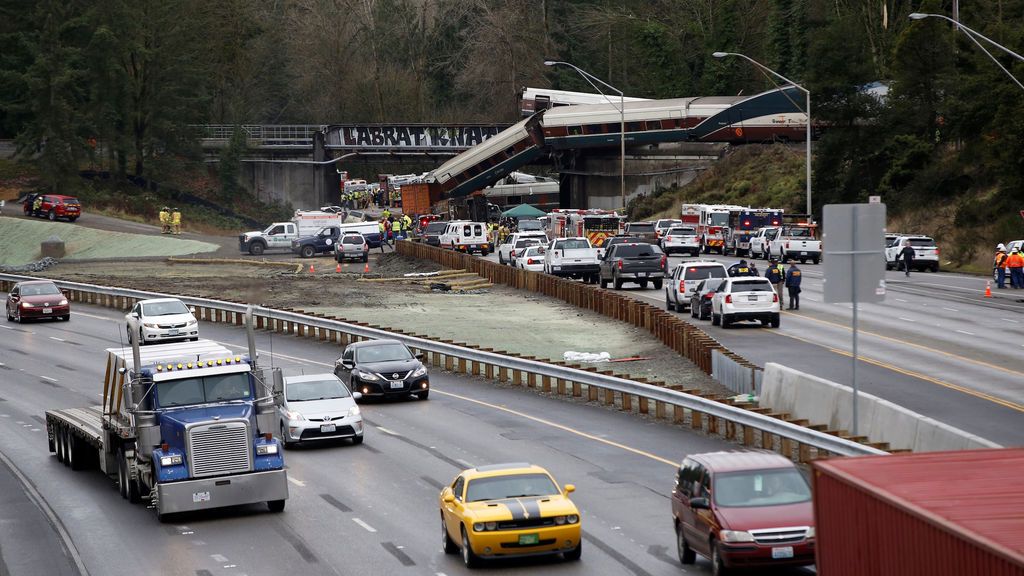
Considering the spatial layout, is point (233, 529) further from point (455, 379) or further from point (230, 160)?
point (230, 160)

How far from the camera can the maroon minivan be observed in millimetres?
15047

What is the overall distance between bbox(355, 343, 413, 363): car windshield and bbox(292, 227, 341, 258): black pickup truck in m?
Result: 46.7

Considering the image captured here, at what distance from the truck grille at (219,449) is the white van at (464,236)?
5689cm

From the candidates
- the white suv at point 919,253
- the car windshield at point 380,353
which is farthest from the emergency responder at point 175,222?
the car windshield at point 380,353

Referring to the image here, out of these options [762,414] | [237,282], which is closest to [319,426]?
[762,414]

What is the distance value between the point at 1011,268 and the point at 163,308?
30.2m

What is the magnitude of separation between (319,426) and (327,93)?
373 feet

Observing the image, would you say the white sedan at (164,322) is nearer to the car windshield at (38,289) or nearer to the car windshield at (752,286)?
the car windshield at (38,289)

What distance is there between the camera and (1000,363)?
32781mm

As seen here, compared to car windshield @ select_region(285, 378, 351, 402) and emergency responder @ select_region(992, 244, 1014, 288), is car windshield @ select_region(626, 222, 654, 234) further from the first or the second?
car windshield @ select_region(285, 378, 351, 402)

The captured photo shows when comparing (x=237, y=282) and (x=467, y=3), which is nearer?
(x=237, y=282)

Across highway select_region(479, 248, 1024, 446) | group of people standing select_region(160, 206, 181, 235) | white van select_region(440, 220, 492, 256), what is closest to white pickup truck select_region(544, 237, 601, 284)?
highway select_region(479, 248, 1024, 446)

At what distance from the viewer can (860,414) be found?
910 inches

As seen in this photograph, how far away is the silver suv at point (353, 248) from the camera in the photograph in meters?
73.6
